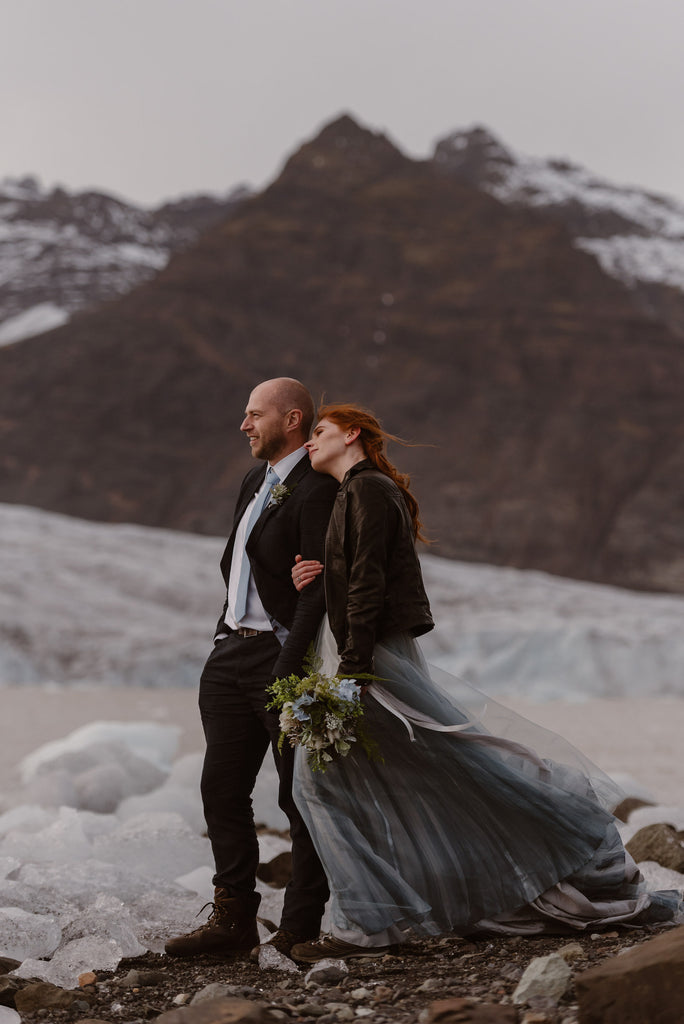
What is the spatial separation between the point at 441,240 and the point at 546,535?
19.7 meters

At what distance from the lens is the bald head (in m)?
3.25

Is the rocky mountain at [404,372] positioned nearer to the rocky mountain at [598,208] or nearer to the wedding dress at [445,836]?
the rocky mountain at [598,208]

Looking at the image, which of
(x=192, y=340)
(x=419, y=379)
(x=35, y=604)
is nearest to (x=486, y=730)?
(x=35, y=604)

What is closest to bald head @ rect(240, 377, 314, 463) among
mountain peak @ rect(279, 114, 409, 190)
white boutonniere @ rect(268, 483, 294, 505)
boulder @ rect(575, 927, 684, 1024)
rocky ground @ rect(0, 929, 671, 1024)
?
white boutonniere @ rect(268, 483, 294, 505)

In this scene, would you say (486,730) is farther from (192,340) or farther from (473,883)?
(192,340)

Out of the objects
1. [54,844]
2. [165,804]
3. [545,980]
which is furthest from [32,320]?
[545,980]

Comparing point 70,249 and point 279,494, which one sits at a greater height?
point 70,249

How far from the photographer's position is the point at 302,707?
9.53 feet

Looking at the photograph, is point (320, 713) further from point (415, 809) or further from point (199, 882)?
point (199, 882)

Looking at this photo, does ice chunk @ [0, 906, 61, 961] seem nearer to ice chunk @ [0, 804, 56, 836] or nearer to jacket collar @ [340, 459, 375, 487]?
jacket collar @ [340, 459, 375, 487]

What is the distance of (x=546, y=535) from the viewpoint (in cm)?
3381

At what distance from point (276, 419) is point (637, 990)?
1.81 meters

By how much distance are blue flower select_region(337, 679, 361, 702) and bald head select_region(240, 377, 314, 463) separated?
0.75 m

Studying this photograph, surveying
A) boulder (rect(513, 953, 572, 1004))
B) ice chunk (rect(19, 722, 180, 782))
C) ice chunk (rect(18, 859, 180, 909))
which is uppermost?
boulder (rect(513, 953, 572, 1004))
